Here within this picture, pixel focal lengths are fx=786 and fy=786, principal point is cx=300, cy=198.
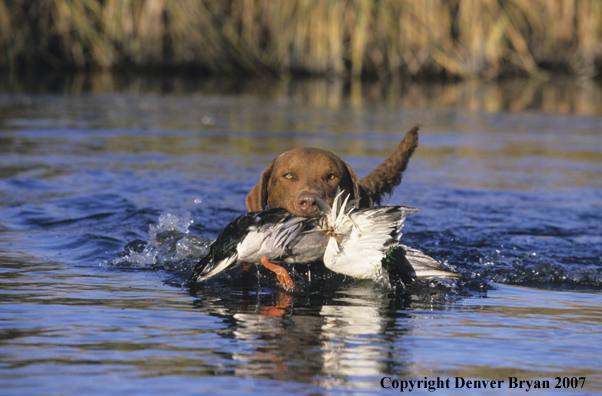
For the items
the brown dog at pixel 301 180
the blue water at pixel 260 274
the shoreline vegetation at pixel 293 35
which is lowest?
the blue water at pixel 260 274

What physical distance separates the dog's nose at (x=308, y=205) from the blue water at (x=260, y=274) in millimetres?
433

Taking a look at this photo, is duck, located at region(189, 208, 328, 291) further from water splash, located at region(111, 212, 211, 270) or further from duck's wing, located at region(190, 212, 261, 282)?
water splash, located at region(111, 212, 211, 270)

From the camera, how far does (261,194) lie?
18.3 ft

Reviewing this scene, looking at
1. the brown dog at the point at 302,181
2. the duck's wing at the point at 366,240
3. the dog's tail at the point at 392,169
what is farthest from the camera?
the dog's tail at the point at 392,169

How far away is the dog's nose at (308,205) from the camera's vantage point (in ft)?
14.3

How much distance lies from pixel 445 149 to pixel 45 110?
6.66m

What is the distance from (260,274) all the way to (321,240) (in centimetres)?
84

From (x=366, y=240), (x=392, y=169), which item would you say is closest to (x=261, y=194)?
(x=392, y=169)

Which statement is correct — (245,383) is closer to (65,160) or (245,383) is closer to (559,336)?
(559,336)

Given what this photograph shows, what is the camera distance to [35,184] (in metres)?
7.57

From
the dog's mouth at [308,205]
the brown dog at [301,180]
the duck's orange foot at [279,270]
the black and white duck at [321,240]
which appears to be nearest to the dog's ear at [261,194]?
the brown dog at [301,180]

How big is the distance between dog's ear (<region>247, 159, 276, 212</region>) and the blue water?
1.33ft

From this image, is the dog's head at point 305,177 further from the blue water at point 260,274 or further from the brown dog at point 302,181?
the blue water at point 260,274

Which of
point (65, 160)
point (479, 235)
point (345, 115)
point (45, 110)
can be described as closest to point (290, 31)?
point (345, 115)
